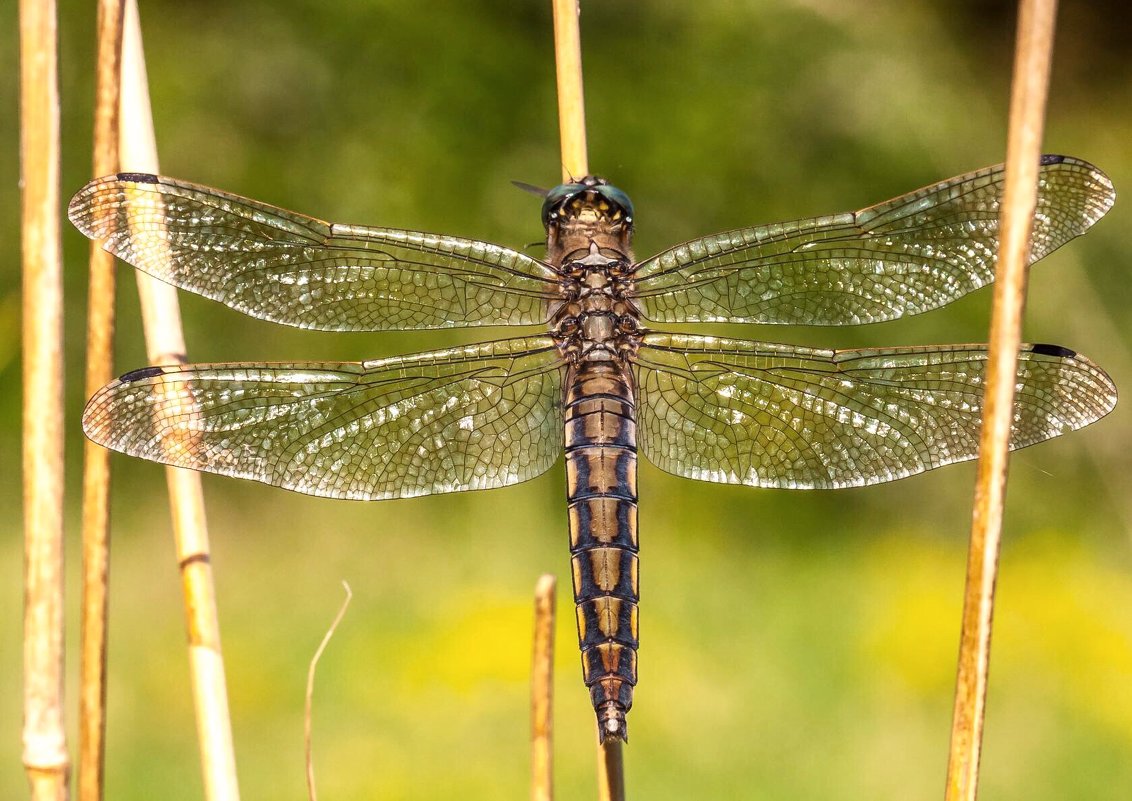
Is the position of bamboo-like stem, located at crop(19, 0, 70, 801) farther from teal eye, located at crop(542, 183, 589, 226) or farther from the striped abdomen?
teal eye, located at crop(542, 183, 589, 226)

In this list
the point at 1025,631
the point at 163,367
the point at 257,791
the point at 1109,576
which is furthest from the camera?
the point at 1109,576

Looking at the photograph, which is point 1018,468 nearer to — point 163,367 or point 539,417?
point 539,417

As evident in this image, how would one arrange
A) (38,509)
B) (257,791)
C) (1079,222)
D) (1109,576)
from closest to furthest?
(38,509)
(1079,222)
(257,791)
(1109,576)

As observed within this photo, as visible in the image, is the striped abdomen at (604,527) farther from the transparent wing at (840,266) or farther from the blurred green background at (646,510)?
the blurred green background at (646,510)

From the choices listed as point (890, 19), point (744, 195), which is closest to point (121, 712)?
point (744, 195)

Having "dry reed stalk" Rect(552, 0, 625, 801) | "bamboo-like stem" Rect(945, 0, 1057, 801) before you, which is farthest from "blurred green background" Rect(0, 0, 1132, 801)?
"bamboo-like stem" Rect(945, 0, 1057, 801)

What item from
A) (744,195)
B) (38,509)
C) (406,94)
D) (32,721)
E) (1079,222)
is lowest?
(32,721)

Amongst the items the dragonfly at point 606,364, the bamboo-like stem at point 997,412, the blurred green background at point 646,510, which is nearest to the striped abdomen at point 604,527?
the dragonfly at point 606,364

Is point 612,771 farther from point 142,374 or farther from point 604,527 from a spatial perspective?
point 142,374
